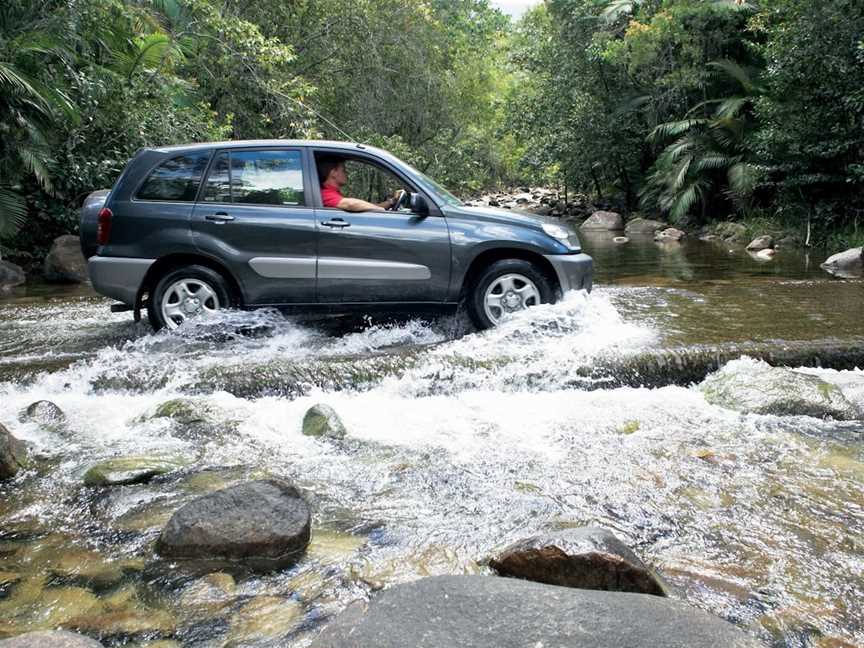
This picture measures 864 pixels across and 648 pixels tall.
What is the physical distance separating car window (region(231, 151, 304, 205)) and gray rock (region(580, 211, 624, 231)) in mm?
22111

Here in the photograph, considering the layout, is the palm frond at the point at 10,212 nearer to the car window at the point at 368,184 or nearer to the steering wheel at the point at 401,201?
the car window at the point at 368,184

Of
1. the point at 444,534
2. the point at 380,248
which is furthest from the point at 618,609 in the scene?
the point at 380,248

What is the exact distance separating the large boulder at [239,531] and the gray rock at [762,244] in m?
15.9

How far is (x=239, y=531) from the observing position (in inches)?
135

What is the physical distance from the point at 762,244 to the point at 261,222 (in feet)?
45.0

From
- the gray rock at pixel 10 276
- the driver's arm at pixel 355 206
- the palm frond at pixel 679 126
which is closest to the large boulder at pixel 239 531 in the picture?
the driver's arm at pixel 355 206

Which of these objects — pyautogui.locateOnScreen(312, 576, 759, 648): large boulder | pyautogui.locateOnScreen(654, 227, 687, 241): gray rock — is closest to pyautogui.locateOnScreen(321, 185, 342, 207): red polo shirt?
pyautogui.locateOnScreen(312, 576, 759, 648): large boulder

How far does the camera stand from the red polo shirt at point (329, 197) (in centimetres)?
722

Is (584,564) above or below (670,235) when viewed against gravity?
below

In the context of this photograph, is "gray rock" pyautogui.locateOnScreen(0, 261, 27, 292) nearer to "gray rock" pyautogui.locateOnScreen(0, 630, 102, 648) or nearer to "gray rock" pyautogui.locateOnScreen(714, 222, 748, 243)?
"gray rock" pyautogui.locateOnScreen(0, 630, 102, 648)

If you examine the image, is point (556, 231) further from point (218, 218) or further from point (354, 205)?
point (218, 218)

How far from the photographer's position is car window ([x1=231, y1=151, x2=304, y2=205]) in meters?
7.20

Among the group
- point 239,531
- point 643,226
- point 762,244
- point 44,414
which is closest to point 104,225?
point 44,414

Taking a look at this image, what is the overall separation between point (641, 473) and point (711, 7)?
69.0ft
